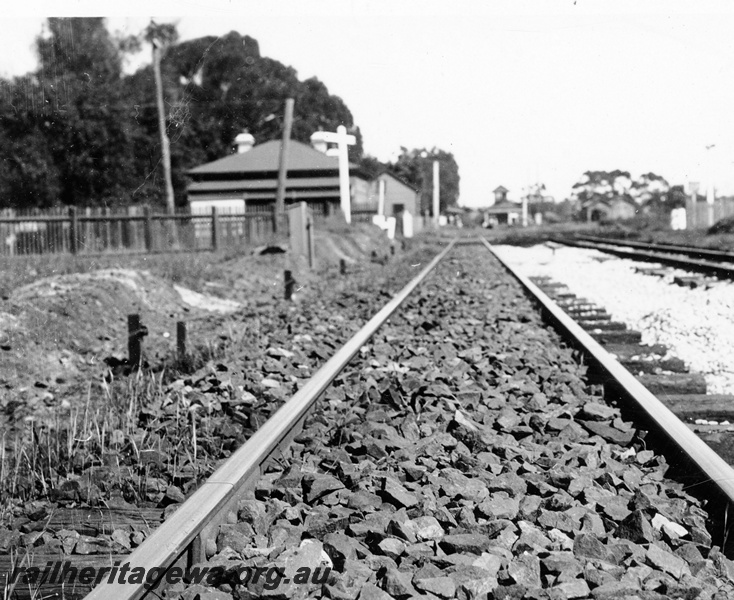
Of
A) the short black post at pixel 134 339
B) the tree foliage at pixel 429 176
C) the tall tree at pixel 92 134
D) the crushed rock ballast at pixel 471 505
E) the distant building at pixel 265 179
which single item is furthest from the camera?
the tree foliage at pixel 429 176

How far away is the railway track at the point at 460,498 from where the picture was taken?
217cm

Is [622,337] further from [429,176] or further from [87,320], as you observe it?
[429,176]

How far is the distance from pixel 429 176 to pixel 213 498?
86.4 metres

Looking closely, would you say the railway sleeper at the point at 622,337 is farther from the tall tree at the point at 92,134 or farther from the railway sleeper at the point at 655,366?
the tall tree at the point at 92,134

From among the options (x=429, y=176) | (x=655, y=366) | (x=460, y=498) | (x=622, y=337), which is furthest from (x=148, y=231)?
(x=429, y=176)

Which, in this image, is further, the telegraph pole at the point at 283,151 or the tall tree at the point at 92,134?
the tall tree at the point at 92,134

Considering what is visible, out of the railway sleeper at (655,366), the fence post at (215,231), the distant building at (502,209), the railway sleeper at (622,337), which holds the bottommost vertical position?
the railway sleeper at (655,366)

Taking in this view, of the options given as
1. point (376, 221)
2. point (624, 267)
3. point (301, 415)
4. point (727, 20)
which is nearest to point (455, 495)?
point (301, 415)

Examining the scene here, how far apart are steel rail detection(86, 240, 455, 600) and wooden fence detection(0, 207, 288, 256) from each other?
14723 mm

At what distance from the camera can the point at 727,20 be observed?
230 inches

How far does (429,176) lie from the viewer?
8756 centimetres

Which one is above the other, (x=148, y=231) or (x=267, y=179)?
(x=267, y=179)

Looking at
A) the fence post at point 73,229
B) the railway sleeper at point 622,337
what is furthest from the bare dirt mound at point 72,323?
the fence post at point 73,229

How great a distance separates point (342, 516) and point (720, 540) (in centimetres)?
112
